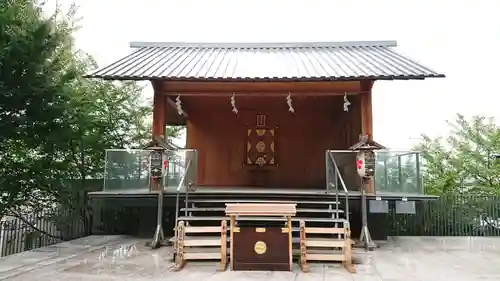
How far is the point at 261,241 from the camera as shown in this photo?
207 inches

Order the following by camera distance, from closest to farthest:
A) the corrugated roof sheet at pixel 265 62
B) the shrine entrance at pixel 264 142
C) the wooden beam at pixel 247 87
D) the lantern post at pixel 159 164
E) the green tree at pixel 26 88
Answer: the green tree at pixel 26 88 → the lantern post at pixel 159 164 → the corrugated roof sheet at pixel 265 62 → the wooden beam at pixel 247 87 → the shrine entrance at pixel 264 142

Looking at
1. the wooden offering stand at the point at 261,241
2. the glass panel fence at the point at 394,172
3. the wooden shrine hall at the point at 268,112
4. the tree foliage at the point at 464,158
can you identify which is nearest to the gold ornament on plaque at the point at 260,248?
the wooden offering stand at the point at 261,241

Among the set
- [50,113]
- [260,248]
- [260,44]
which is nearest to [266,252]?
[260,248]

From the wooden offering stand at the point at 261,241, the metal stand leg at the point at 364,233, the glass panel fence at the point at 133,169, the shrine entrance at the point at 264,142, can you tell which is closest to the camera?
the wooden offering stand at the point at 261,241

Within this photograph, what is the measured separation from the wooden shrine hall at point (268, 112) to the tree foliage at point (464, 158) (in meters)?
3.29

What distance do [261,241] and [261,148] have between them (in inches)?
266

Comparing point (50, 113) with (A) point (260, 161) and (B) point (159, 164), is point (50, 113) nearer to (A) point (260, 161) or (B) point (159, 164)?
(B) point (159, 164)

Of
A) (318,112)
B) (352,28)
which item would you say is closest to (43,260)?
(318,112)

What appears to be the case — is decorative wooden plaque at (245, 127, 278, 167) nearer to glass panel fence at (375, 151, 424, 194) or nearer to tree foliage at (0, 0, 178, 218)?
tree foliage at (0, 0, 178, 218)

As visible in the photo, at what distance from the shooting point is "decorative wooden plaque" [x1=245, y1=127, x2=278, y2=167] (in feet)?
39.0

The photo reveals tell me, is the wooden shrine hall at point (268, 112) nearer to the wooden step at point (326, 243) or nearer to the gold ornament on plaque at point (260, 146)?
the gold ornament on plaque at point (260, 146)

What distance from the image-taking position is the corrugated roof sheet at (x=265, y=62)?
337 inches

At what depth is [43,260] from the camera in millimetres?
5867

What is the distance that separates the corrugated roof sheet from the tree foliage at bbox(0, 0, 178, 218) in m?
1.14
